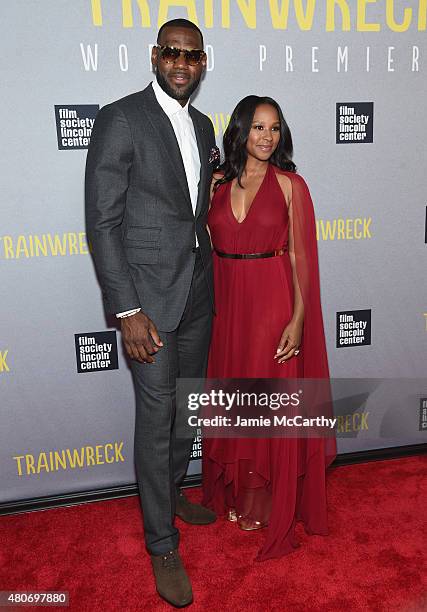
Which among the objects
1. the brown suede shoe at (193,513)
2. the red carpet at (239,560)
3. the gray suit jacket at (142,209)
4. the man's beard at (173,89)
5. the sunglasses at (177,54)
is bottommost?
the red carpet at (239,560)

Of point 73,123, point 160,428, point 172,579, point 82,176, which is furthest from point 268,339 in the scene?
point 73,123

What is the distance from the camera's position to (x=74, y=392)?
8.77ft

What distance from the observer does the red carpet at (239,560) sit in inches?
80.5

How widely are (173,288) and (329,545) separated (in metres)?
1.20

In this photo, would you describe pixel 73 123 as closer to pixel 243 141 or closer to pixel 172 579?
pixel 243 141

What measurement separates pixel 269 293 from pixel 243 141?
57cm

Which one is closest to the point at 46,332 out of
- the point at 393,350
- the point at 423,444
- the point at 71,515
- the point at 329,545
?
the point at 71,515

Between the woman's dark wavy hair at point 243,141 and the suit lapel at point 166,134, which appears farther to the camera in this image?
the woman's dark wavy hair at point 243,141

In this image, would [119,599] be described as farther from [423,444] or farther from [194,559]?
[423,444]

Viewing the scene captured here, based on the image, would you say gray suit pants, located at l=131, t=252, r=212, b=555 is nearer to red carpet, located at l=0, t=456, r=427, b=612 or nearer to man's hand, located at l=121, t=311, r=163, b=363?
man's hand, located at l=121, t=311, r=163, b=363

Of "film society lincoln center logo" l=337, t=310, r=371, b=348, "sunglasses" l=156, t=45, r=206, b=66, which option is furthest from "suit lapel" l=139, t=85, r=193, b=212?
"film society lincoln center logo" l=337, t=310, r=371, b=348

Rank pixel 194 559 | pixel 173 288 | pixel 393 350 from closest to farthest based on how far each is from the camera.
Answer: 1. pixel 173 288
2. pixel 194 559
3. pixel 393 350

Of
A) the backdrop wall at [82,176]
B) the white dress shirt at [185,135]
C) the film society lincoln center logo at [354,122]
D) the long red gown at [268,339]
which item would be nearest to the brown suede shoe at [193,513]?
the long red gown at [268,339]

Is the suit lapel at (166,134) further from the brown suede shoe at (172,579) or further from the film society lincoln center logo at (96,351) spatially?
the brown suede shoe at (172,579)
